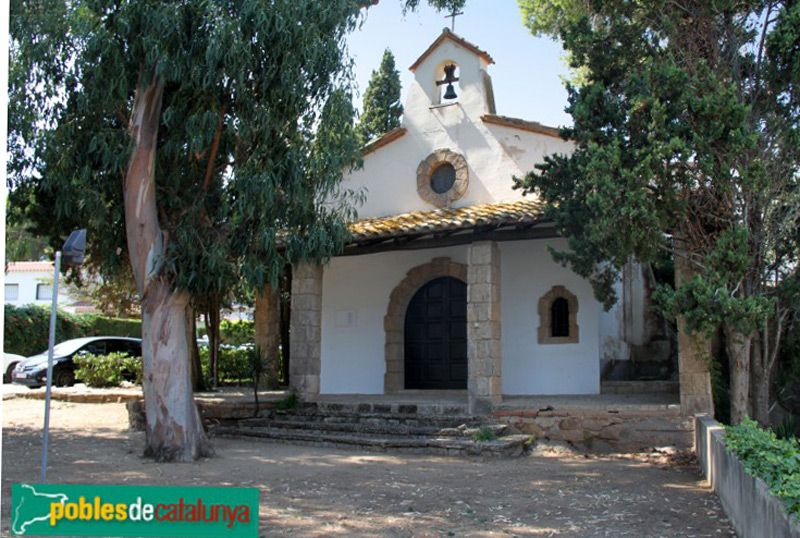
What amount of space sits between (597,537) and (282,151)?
5257 mm

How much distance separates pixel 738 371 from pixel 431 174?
19.8 ft

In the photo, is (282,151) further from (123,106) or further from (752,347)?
(752,347)

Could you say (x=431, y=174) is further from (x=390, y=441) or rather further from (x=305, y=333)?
(x=390, y=441)

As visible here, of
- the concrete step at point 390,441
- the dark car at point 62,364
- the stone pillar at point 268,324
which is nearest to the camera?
the concrete step at point 390,441

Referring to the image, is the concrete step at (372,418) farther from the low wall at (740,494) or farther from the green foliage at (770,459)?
the green foliage at (770,459)

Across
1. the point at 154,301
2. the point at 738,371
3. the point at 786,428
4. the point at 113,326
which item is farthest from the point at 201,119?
the point at 113,326

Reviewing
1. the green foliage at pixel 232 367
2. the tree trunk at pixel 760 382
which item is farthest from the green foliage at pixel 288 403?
the tree trunk at pixel 760 382

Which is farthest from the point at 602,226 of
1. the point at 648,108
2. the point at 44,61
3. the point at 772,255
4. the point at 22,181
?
the point at 22,181

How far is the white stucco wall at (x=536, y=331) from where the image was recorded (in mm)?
11594

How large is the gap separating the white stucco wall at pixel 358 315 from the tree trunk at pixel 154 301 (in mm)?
5016

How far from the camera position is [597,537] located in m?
5.39

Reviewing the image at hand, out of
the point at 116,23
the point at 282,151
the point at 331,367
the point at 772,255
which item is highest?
the point at 116,23

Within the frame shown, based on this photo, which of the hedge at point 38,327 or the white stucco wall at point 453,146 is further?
the hedge at point 38,327

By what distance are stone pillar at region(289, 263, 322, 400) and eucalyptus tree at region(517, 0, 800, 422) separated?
4.52 metres
